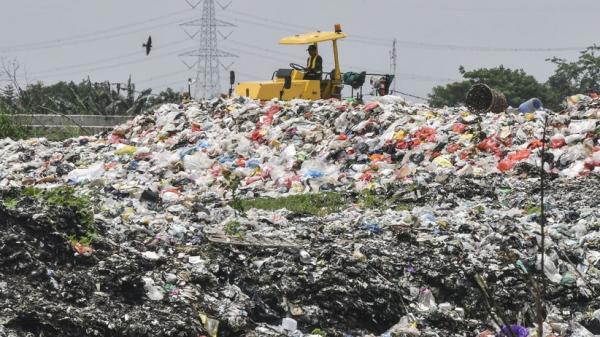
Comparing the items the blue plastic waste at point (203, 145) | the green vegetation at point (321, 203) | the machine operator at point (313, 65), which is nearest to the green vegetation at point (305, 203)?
the green vegetation at point (321, 203)

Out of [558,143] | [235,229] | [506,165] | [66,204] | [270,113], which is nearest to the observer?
[66,204]

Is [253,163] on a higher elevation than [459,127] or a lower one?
lower

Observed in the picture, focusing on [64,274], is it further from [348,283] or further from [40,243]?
[348,283]

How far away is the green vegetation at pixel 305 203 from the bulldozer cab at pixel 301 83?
22.3 feet

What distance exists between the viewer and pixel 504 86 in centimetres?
4562

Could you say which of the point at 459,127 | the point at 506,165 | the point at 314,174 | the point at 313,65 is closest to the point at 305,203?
the point at 314,174

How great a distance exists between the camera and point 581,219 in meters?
8.13

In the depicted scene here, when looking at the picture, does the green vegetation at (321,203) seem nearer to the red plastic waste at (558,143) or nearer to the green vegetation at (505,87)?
the red plastic waste at (558,143)

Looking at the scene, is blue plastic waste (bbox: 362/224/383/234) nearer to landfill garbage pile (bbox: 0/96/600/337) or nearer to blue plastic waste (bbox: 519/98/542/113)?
landfill garbage pile (bbox: 0/96/600/337)

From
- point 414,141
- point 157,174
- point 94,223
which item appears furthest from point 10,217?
point 414,141

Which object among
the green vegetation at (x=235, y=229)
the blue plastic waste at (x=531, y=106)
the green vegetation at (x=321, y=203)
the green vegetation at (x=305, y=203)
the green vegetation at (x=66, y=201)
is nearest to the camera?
the green vegetation at (x=66, y=201)

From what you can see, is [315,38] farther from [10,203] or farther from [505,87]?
[505,87]

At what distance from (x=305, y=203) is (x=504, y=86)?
3679 cm

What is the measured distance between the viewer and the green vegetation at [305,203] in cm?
997
